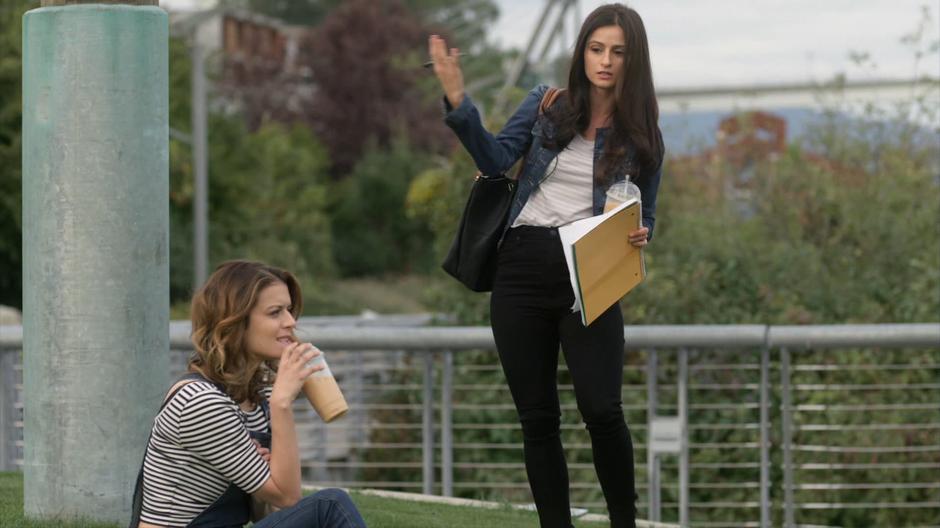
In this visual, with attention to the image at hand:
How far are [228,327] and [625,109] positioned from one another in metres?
1.49

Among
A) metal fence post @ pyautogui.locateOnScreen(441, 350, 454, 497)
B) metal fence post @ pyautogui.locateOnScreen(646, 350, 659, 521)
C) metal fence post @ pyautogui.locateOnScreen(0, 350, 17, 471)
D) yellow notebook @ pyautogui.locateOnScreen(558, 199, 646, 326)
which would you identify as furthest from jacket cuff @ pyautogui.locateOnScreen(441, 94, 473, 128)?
metal fence post @ pyautogui.locateOnScreen(0, 350, 17, 471)

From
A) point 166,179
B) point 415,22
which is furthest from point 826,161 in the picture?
point 415,22

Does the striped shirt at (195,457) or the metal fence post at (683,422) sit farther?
the metal fence post at (683,422)

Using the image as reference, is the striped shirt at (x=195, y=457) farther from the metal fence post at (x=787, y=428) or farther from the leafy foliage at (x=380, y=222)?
the leafy foliage at (x=380, y=222)

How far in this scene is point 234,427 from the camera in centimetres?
404

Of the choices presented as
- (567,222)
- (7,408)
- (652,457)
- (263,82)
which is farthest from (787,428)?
(263,82)

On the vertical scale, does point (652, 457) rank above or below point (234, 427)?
below

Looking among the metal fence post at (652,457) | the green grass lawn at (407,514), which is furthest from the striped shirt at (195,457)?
the metal fence post at (652,457)

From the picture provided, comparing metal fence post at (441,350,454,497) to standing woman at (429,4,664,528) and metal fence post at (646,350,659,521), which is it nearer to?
metal fence post at (646,350,659,521)

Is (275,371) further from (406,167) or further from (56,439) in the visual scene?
(406,167)

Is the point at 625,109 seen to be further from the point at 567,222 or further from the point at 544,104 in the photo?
the point at 567,222

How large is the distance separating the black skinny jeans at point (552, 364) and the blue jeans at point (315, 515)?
103 cm

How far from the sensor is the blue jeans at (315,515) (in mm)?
4117

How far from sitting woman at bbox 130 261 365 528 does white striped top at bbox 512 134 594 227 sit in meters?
1.10
